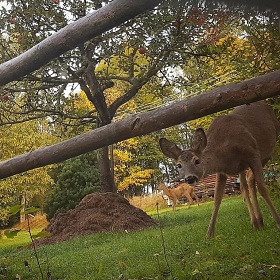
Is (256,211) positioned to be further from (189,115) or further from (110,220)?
(110,220)

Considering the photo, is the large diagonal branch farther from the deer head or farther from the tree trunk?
the tree trunk

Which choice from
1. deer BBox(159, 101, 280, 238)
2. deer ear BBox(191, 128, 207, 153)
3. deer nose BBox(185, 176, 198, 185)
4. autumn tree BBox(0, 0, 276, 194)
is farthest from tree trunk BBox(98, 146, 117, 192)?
deer nose BBox(185, 176, 198, 185)

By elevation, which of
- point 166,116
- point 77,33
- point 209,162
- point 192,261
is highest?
point 77,33

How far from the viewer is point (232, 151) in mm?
6117

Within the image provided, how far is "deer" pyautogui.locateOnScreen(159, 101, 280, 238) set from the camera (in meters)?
5.36

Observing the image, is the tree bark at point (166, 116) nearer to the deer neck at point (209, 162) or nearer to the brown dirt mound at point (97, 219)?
the deer neck at point (209, 162)

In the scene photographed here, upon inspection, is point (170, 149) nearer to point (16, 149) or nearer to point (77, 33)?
point (77, 33)

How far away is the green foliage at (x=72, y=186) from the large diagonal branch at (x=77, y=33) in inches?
736

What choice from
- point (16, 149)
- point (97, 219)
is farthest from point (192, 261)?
point (16, 149)

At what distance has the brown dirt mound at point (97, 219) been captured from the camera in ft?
37.8

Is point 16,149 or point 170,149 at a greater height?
point 16,149

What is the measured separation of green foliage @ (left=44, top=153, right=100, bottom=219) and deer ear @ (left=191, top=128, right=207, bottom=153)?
16336 mm

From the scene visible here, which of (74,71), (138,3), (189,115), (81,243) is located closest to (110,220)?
(81,243)

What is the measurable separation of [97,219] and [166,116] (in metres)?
9.25
